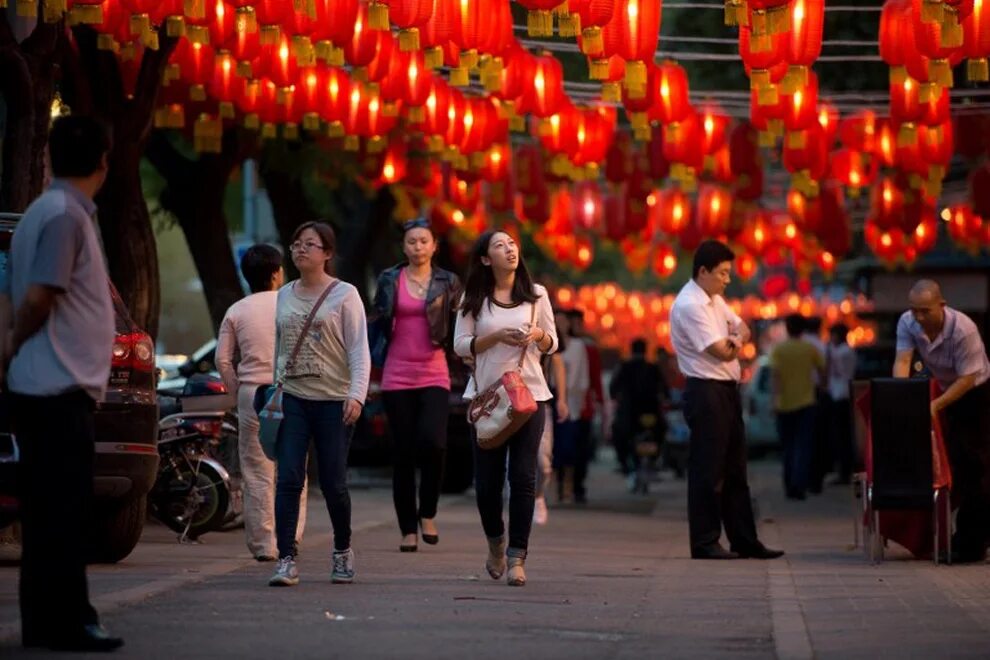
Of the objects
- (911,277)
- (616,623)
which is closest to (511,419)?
(616,623)

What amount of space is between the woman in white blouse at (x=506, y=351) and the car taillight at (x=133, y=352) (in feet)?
5.53

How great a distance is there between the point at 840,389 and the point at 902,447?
46.1 ft

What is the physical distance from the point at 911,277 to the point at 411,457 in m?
28.9

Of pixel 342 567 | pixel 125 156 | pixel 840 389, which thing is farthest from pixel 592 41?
pixel 840 389

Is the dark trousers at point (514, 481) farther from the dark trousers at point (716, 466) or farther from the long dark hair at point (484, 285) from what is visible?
the dark trousers at point (716, 466)

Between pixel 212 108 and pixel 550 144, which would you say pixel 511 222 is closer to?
pixel 550 144

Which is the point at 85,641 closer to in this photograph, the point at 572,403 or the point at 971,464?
the point at 971,464

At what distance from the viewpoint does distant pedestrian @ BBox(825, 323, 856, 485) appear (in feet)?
90.9

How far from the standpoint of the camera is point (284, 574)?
1140 cm

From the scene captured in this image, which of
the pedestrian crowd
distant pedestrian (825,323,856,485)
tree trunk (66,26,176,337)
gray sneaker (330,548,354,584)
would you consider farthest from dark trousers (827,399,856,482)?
gray sneaker (330,548,354,584)

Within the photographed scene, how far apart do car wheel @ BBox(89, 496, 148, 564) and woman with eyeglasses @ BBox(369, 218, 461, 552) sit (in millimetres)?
1872

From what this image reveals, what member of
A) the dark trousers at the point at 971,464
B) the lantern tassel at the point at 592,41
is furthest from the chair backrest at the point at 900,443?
the lantern tassel at the point at 592,41

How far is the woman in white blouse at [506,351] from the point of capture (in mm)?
11781

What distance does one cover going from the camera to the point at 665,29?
119 ft
